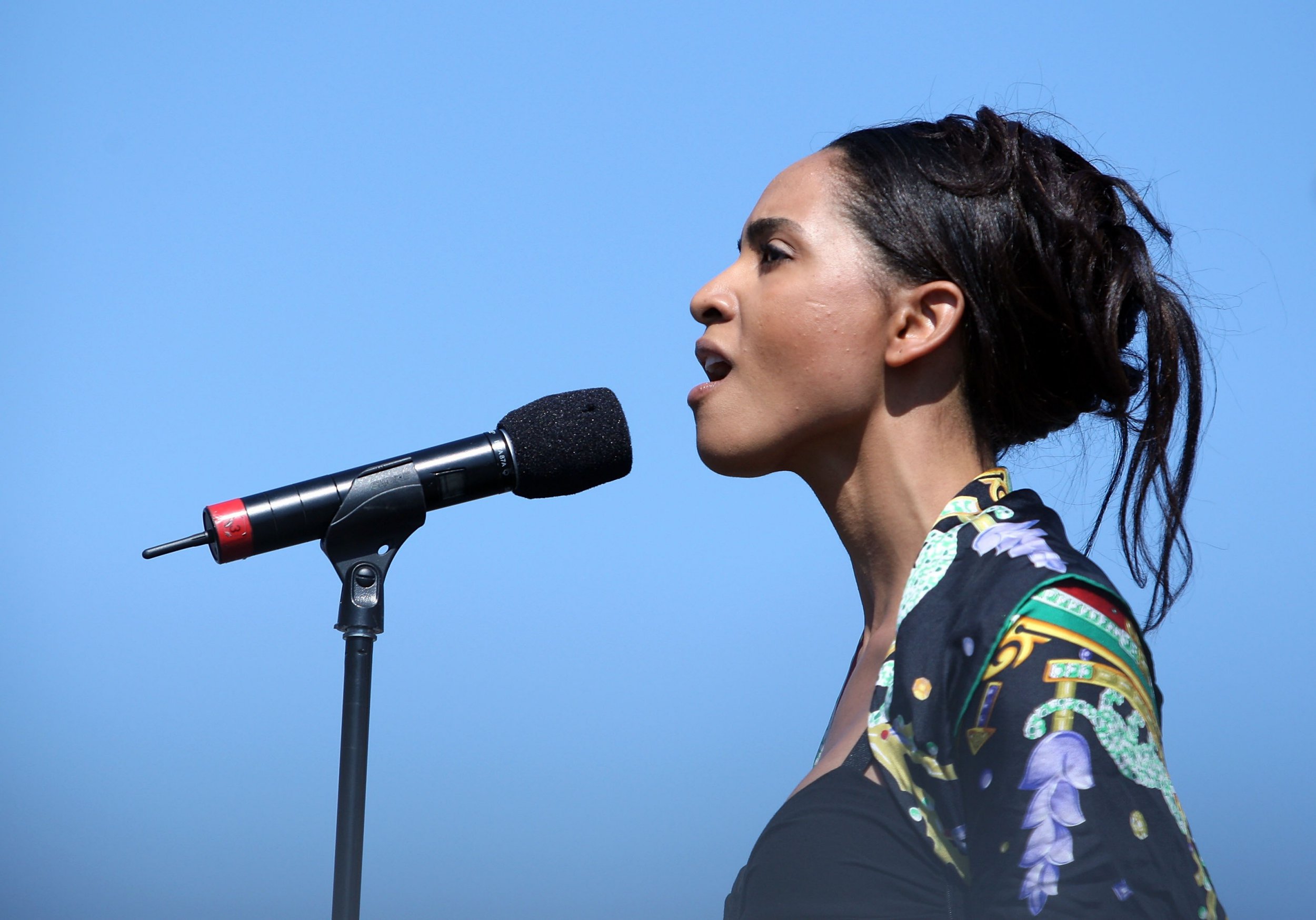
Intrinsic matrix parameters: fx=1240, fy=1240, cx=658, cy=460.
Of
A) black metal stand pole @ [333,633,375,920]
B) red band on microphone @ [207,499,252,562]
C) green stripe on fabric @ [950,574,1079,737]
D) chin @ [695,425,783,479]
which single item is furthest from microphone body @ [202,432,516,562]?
green stripe on fabric @ [950,574,1079,737]

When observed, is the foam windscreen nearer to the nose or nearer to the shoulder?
the nose

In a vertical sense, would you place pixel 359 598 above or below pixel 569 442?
below

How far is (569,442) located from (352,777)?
655 millimetres

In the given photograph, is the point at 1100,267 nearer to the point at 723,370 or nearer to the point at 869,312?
the point at 869,312

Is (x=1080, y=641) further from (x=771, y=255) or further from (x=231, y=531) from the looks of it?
(x=231, y=531)

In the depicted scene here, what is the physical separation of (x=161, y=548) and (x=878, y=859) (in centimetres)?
116

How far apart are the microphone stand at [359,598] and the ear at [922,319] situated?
827 millimetres

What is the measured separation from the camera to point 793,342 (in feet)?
6.79

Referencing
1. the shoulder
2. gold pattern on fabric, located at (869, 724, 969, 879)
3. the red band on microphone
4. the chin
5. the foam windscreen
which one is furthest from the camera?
the chin

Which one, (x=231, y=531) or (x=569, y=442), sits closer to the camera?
(x=231, y=531)

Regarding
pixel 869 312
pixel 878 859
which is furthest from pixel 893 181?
pixel 878 859

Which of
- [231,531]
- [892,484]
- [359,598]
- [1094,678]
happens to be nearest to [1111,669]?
[1094,678]

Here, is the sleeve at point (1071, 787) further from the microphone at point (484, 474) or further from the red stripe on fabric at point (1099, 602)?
the microphone at point (484, 474)

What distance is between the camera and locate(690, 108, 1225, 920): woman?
1.69 m
